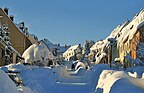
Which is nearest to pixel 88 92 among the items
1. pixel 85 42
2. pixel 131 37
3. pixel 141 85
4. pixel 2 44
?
pixel 141 85

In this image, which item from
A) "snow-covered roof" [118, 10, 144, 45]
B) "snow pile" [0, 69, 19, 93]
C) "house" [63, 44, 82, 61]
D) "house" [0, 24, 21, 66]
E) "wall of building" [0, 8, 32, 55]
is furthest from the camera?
"house" [63, 44, 82, 61]

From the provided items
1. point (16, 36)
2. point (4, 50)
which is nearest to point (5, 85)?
point (4, 50)

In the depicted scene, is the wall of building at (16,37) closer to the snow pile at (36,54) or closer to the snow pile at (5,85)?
the snow pile at (36,54)

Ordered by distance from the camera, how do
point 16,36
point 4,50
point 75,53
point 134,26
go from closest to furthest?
point 4,50
point 16,36
point 134,26
point 75,53

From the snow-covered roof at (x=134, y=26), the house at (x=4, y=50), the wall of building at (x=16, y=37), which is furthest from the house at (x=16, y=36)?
the snow-covered roof at (x=134, y=26)

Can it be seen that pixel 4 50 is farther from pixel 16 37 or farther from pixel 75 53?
pixel 75 53

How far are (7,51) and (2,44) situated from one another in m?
1.60

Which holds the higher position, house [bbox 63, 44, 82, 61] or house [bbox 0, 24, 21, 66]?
house [bbox 63, 44, 82, 61]

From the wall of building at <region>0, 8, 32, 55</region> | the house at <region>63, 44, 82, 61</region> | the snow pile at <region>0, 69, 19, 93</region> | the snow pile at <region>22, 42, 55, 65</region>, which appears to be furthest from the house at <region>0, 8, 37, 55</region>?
the house at <region>63, 44, 82, 61</region>

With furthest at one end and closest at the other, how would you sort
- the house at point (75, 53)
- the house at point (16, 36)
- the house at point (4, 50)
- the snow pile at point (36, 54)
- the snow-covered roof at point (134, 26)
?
the house at point (75, 53) → the house at point (16, 36) → the snow-covered roof at point (134, 26) → the snow pile at point (36, 54) → the house at point (4, 50)

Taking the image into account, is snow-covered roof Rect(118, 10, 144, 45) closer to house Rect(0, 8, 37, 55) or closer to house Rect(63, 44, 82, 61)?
house Rect(0, 8, 37, 55)

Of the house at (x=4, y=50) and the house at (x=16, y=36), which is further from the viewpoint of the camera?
the house at (x=16, y=36)

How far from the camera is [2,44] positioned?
4306 cm

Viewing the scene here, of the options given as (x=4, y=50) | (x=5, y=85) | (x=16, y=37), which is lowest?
(x=5, y=85)
